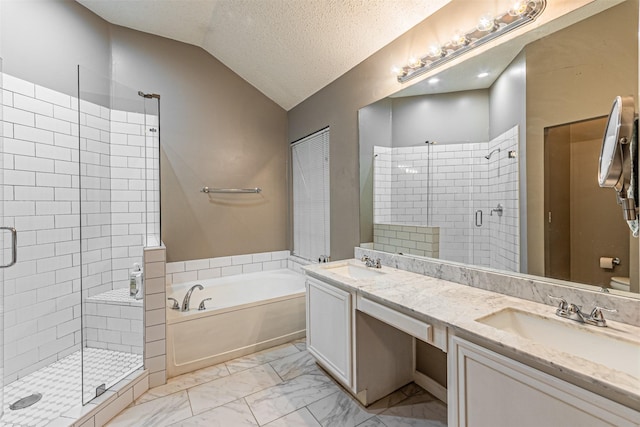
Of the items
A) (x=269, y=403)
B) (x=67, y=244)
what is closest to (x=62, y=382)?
(x=67, y=244)

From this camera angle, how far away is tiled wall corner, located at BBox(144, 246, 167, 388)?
202 cm

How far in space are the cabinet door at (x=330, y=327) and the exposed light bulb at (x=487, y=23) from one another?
5.36ft

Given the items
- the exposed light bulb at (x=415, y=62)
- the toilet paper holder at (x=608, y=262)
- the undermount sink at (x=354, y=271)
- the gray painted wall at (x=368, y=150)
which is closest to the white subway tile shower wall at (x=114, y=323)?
the undermount sink at (x=354, y=271)

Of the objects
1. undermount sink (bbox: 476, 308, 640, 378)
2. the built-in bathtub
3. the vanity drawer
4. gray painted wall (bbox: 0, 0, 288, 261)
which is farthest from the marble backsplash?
gray painted wall (bbox: 0, 0, 288, 261)

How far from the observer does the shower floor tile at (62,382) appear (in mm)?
1598

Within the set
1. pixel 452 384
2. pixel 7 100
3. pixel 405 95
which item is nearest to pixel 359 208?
pixel 405 95

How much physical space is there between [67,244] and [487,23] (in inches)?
126

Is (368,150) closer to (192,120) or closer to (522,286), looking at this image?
(522,286)

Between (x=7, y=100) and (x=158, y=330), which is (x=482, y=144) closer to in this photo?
(x=158, y=330)

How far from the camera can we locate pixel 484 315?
1179 millimetres

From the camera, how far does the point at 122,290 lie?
2318 mm

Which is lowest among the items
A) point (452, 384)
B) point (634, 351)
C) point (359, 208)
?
point (452, 384)

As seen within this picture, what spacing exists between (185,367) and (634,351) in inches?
101

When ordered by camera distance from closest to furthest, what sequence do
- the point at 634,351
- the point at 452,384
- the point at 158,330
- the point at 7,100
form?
1. the point at 634,351
2. the point at 452,384
3. the point at 7,100
4. the point at 158,330
